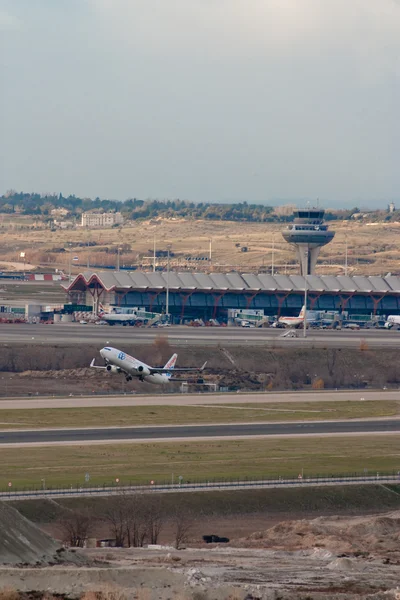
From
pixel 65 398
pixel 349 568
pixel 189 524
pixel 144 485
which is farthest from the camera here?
pixel 65 398

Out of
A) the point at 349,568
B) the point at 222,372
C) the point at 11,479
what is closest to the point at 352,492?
the point at 11,479

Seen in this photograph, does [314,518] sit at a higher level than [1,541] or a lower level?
lower

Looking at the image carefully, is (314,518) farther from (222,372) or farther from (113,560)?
(222,372)

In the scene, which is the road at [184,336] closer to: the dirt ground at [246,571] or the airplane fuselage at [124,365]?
the airplane fuselage at [124,365]

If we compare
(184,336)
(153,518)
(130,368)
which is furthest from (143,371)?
(153,518)

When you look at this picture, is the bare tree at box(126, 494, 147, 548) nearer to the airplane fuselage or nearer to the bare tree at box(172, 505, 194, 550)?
the bare tree at box(172, 505, 194, 550)

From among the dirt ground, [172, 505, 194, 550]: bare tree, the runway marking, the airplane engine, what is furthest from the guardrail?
the airplane engine

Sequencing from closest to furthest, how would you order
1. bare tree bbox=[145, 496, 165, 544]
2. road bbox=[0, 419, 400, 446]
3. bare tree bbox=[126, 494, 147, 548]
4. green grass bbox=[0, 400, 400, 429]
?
bare tree bbox=[126, 494, 147, 548]
bare tree bbox=[145, 496, 165, 544]
road bbox=[0, 419, 400, 446]
green grass bbox=[0, 400, 400, 429]
